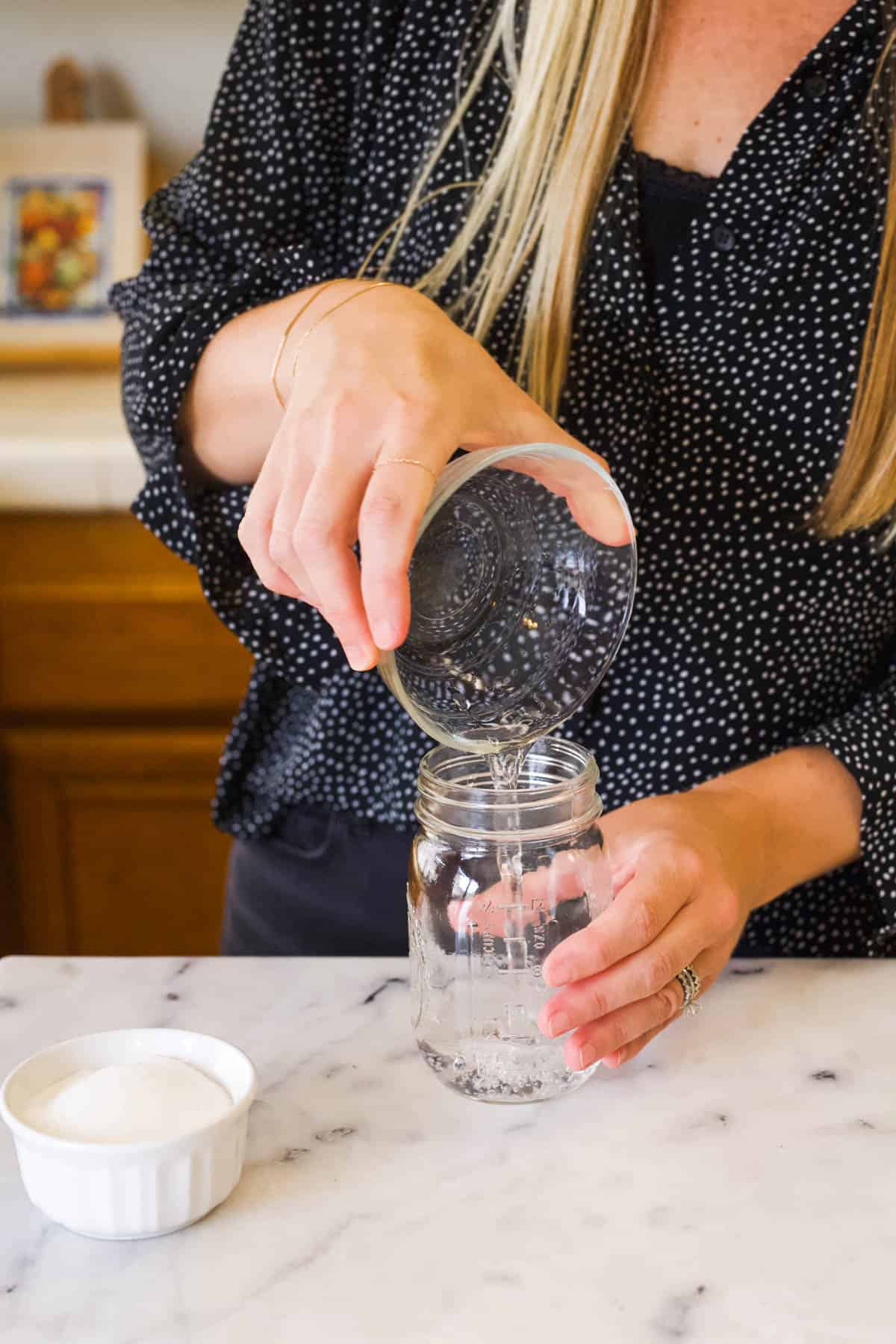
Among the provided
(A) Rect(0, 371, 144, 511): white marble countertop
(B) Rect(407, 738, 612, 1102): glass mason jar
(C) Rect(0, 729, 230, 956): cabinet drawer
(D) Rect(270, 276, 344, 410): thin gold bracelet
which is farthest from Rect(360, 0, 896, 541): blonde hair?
(C) Rect(0, 729, 230, 956): cabinet drawer

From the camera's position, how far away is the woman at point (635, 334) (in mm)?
859

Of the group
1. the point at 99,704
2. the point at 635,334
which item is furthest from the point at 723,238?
the point at 99,704

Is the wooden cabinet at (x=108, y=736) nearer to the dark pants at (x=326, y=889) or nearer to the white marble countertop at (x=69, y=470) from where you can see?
the white marble countertop at (x=69, y=470)

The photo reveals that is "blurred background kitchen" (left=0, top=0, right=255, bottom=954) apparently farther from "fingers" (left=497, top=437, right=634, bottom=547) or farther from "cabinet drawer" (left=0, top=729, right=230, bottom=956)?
"fingers" (left=497, top=437, right=634, bottom=547)

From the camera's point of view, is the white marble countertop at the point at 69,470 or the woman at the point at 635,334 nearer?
the woman at the point at 635,334

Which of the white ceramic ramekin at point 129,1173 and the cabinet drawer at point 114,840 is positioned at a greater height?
the white ceramic ramekin at point 129,1173

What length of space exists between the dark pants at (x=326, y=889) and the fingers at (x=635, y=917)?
12.1 inches

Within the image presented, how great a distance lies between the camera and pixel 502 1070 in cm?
66

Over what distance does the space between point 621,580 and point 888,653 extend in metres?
0.38

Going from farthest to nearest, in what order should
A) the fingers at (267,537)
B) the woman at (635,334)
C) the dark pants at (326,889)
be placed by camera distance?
the dark pants at (326,889) < the woman at (635,334) < the fingers at (267,537)

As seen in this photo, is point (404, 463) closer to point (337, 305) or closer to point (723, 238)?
point (337, 305)

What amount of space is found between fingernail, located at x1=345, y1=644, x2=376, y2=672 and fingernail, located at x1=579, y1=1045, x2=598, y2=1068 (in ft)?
0.65

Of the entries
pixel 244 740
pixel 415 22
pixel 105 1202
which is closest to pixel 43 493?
pixel 244 740

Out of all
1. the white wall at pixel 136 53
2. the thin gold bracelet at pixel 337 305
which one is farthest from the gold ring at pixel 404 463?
the white wall at pixel 136 53
